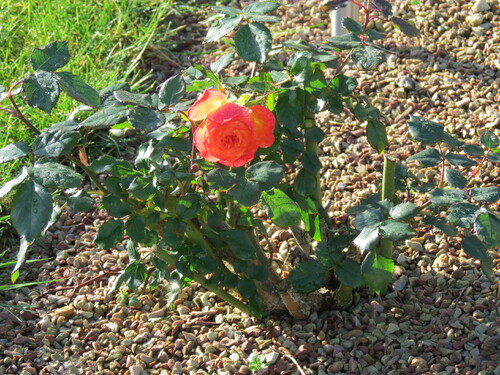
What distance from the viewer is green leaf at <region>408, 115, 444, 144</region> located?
181 centimetres

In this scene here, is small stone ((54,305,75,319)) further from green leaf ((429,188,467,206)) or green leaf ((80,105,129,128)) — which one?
green leaf ((429,188,467,206))

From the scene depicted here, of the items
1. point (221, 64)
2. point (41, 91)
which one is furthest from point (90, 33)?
point (41, 91)

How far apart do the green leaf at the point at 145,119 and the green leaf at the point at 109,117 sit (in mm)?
35

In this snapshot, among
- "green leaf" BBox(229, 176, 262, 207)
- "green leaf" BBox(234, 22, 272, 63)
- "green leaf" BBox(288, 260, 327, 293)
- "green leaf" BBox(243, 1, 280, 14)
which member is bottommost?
"green leaf" BBox(288, 260, 327, 293)

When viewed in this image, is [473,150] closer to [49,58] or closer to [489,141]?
[489,141]

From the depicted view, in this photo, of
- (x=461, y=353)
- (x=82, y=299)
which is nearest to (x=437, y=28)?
(x=461, y=353)

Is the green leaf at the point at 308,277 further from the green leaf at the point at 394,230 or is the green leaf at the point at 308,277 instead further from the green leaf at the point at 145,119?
the green leaf at the point at 145,119

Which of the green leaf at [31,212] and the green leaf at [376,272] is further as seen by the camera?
the green leaf at [376,272]

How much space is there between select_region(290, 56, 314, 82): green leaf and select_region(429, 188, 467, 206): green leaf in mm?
392

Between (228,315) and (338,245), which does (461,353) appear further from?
(228,315)

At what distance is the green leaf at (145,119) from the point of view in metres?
1.60

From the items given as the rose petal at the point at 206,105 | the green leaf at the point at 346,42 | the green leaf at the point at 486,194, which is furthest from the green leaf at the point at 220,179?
the green leaf at the point at 486,194

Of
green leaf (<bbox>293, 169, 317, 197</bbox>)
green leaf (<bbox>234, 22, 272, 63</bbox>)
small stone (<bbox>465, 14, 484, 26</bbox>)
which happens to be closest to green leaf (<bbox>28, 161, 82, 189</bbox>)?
green leaf (<bbox>234, 22, 272, 63</bbox>)

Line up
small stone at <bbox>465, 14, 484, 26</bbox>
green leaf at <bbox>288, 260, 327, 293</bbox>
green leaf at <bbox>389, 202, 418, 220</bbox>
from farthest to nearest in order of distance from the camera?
small stone at <bbox>465, 14, 484, 26</bbox> < green leaf at <bbox>288, 260, 327, 293</bbox> < green leaf at <bbox>389, 202, 418, 220</bbox>
